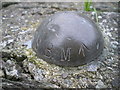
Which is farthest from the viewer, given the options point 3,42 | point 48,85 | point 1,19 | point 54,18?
point 1,19

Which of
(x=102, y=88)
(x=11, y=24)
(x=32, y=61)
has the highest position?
(x=11, y=24)

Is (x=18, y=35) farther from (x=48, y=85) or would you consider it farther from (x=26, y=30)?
(x=48, y=85)

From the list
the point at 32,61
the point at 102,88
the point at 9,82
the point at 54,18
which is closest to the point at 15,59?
the point at 32,61

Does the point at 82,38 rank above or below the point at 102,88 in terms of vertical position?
above

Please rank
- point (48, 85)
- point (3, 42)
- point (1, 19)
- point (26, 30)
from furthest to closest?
point (1, 19) → point (26, 30) → point (3, 42) → point (48, 85)

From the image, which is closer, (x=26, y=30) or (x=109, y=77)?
(x=109, y=77)

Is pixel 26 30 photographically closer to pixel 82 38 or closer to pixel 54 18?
pixel 54 18
